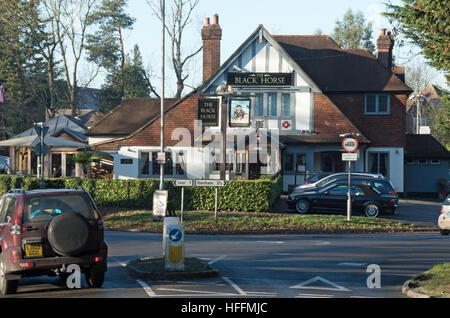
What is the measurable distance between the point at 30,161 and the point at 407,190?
26.9 metres

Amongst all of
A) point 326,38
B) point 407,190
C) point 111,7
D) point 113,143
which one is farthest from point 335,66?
point 111,7

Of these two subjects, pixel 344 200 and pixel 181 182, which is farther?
pixel 344 200

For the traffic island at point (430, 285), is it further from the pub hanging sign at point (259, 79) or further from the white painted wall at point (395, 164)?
the white painted wall at point (395, 164)

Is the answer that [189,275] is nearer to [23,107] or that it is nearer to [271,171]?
[271,171]

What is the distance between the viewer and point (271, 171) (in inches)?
1409

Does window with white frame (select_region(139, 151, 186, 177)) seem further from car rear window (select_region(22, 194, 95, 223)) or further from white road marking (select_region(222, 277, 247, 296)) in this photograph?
car rear window (select_region(22, 194, 95, 223))

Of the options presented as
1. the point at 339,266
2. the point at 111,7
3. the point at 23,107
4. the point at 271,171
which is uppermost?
the point at 111,7

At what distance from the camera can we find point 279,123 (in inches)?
1490

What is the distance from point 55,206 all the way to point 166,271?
106 inches

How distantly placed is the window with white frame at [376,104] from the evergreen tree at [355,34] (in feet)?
144

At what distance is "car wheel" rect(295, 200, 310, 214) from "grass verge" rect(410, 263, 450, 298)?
14.6 metres

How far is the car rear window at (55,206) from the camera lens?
10.6m

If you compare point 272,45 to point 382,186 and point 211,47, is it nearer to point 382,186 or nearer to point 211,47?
point 211,47

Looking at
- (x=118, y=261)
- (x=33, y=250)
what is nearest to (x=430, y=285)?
(x=33, y=250)
